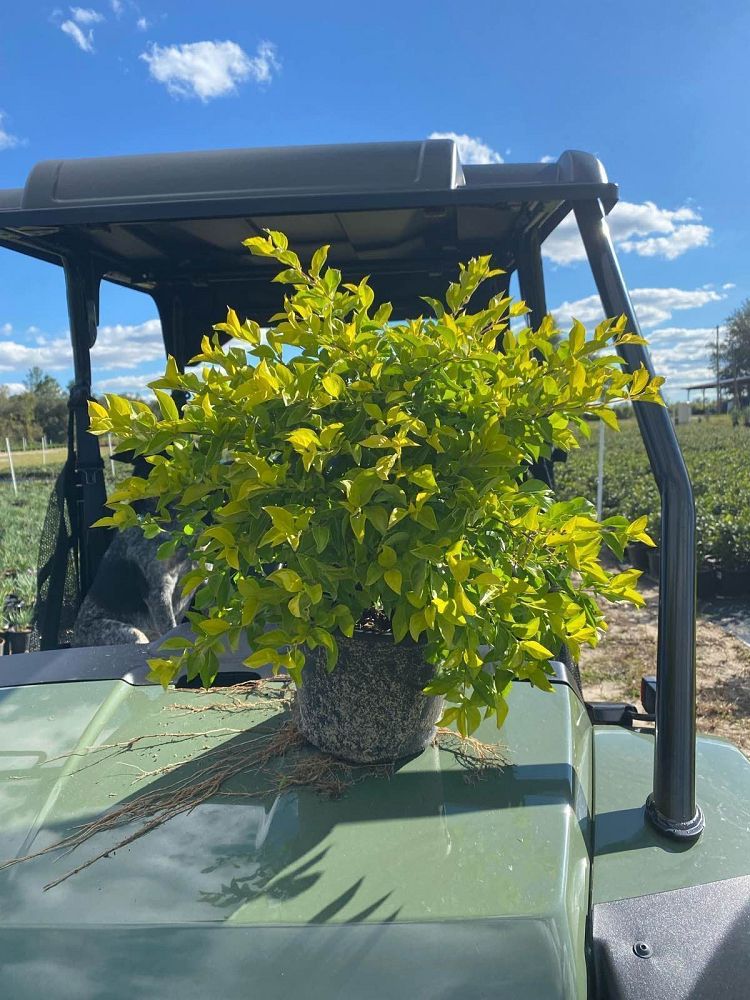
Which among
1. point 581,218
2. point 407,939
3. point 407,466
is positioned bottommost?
point 407,939

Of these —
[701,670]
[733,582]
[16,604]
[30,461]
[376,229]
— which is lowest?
[701,670]

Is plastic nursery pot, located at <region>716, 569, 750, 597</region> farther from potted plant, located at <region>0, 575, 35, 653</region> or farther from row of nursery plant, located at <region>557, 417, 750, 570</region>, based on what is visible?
potted plant, located at <region>0, 575, 35, 653</region>

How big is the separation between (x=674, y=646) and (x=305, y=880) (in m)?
0.75

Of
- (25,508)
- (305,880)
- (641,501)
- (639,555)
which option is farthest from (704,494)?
(25,508)

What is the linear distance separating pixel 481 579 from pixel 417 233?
171 centimetres

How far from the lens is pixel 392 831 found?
118 cm

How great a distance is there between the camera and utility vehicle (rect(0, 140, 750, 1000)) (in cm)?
94

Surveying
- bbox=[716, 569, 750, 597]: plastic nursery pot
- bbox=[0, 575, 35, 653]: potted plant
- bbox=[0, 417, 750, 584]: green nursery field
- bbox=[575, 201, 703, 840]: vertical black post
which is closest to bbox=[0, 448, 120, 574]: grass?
bbox=[0, 417, 750, 584]: green nursery field

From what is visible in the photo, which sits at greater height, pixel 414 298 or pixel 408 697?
pixel 414 298

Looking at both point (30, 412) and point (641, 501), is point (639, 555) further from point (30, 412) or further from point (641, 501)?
point (30, 412)

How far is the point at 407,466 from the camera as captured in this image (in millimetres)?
1157

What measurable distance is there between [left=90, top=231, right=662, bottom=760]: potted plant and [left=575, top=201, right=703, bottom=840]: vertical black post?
0.13 meters

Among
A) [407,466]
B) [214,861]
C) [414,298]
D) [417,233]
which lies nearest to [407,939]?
[214,861]

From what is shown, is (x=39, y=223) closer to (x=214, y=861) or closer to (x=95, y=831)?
(x=95, y=831)
